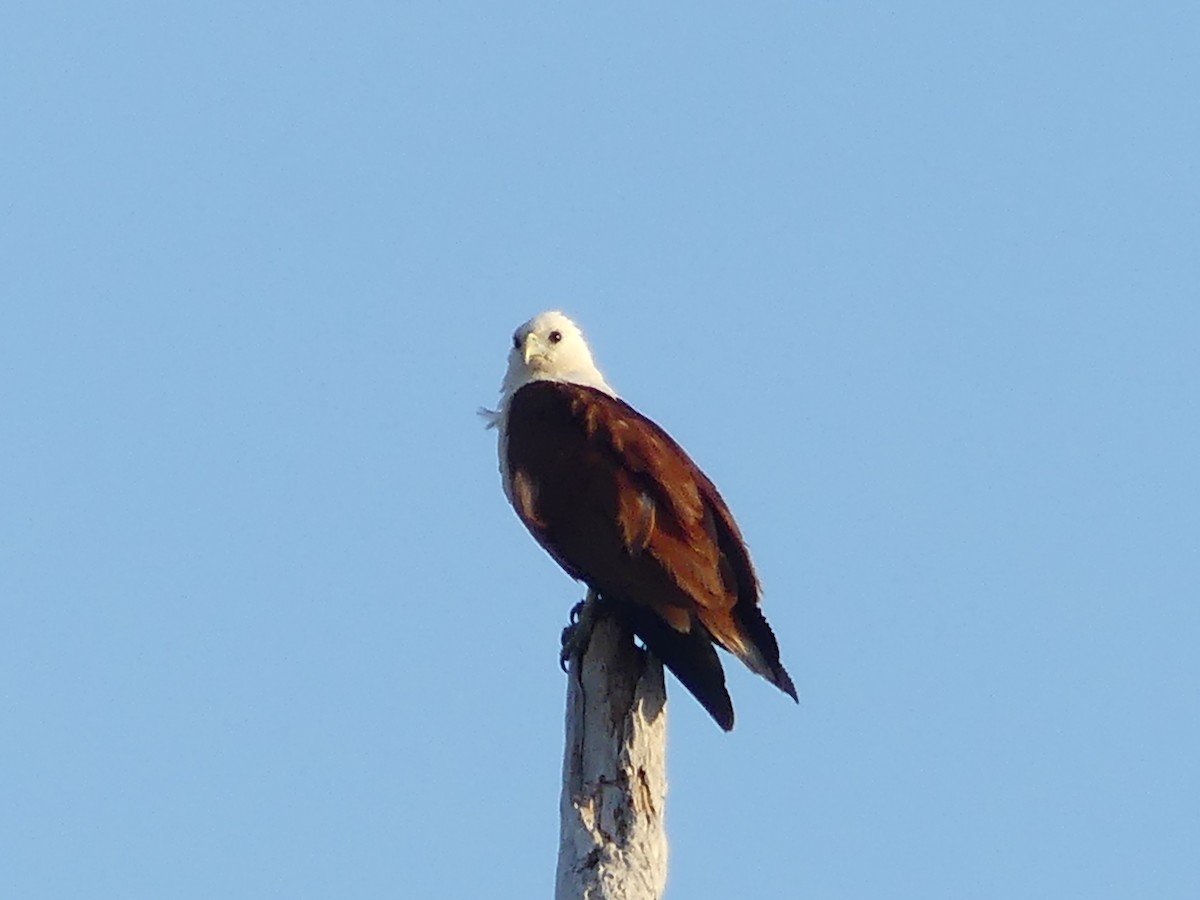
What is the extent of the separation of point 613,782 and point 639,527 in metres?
1.57

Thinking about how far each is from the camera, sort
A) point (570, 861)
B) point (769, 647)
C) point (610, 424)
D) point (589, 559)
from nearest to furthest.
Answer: point (570, 861)
point (769, 647)
point (589, 559)
point (610, 424)

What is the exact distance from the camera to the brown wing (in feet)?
17.3

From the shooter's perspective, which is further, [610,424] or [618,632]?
[610,424]

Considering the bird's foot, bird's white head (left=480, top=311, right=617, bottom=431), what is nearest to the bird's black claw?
the bird's foot

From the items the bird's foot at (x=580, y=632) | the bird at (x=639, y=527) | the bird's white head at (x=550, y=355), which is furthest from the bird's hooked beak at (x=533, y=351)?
the bird's foot at (x=580, y=632)

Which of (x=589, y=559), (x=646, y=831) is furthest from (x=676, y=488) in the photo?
(x=646, y=831)

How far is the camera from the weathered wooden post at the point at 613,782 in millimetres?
4078

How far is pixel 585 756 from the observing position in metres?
4.39

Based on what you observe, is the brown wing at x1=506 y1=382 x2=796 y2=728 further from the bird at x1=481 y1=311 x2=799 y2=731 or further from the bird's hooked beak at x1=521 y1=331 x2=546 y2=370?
the bird's hooked beak at x1=521 y1=331 x2=546 y2=370

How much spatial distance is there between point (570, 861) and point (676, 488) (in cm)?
199

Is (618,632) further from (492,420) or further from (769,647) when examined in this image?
(492,420)

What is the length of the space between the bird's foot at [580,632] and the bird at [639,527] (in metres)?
0.06

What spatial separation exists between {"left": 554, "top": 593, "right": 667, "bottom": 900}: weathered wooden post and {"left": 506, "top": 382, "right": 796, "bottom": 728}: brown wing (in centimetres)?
34

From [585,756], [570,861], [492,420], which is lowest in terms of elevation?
[570,861]
